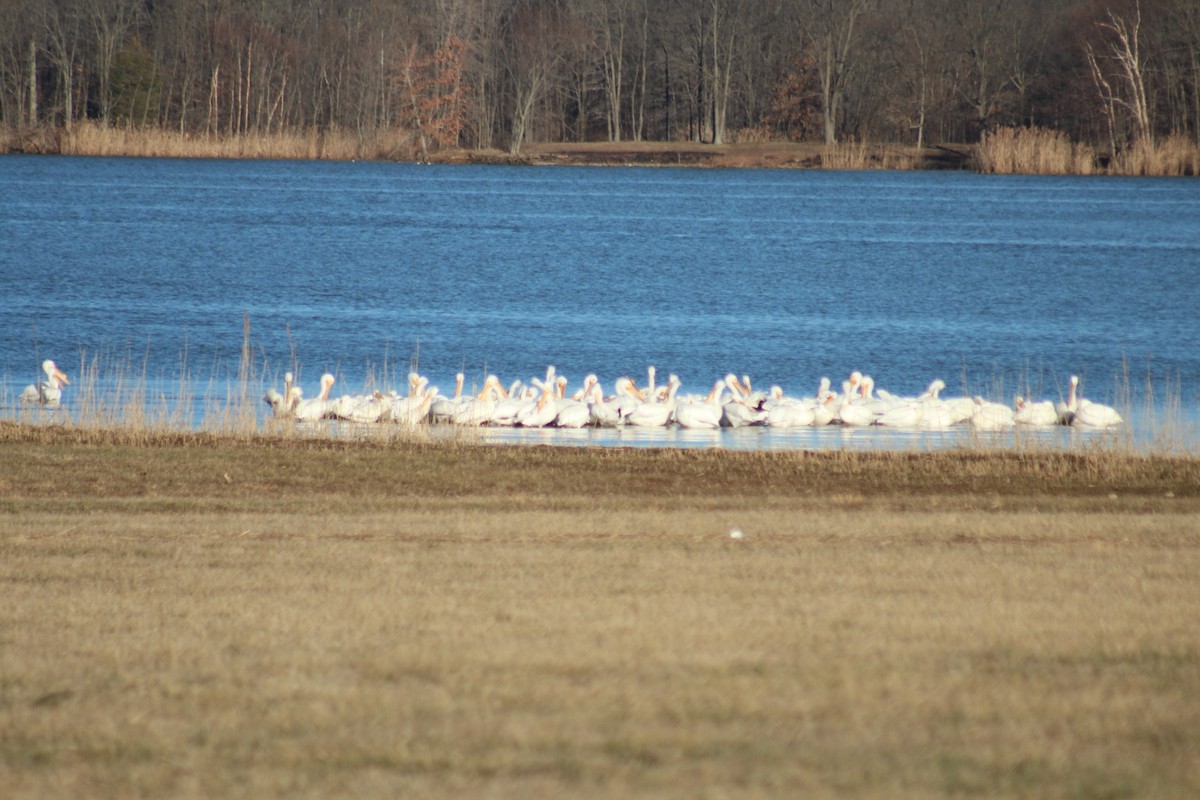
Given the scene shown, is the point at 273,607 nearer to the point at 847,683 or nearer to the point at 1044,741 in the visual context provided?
the point at 847,683

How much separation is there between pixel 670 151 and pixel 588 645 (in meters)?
86.3

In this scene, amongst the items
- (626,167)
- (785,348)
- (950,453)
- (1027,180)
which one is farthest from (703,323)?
(626,167)

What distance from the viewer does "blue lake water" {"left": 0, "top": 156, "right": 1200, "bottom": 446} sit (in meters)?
26.9

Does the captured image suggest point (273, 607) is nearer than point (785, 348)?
Yes

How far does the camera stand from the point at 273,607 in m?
7.49

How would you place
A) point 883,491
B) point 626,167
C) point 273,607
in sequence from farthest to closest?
point 626,167, point 883,491, point 273,607

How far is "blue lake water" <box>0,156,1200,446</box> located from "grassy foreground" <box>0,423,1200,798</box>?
760 centimetres

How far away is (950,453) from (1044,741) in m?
10.3

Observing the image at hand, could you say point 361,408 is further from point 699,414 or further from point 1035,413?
point 1035,413

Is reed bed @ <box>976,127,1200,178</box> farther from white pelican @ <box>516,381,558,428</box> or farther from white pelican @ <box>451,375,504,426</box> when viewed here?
white pelican @ <box>451,375,504,426</box>

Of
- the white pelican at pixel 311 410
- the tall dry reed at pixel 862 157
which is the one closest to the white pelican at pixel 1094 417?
the white pelican at pixel 311 410

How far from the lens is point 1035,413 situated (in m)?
19.1

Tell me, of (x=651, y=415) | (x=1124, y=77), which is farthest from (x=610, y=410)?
(x=1124, y=77)

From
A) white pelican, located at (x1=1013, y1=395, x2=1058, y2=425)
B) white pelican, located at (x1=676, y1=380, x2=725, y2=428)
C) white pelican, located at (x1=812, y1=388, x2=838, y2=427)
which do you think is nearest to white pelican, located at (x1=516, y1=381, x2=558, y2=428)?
white pelican, located at (x1=676, y1=380, x2=725, y2=428)
